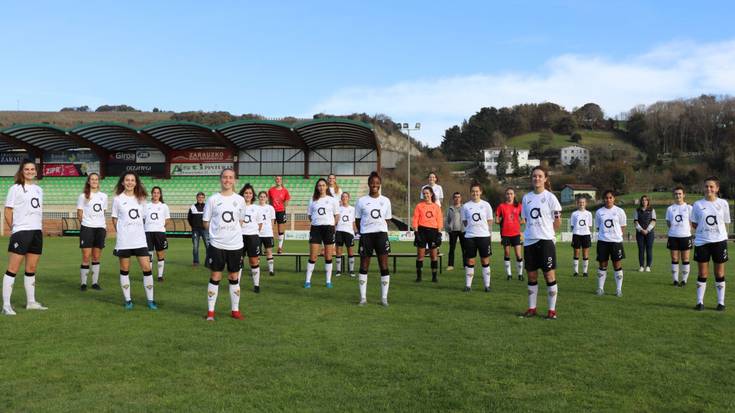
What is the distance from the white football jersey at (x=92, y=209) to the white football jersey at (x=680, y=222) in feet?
37.6

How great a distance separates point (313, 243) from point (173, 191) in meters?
36.7

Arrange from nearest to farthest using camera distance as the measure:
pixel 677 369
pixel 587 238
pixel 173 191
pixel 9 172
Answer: pixel 677 369 → pixel 587 238 → pixel 173 191 → pixel 9 172

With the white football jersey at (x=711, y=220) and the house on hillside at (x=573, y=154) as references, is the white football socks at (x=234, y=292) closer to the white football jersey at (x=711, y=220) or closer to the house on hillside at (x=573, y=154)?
the white football jersey at (x=711, y=220)

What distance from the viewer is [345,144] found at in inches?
1784

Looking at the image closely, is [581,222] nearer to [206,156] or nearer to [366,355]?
[366,355]

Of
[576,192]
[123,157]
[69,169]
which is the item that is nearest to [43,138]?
[69,169]

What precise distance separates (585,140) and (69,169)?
11332 cm

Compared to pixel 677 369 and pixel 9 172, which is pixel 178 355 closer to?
pixel 677 369

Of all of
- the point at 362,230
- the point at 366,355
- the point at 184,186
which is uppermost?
the point at 184,186

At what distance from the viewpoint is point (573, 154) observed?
11812cm

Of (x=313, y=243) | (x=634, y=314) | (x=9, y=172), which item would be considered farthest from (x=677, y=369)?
(x=9, y=172)

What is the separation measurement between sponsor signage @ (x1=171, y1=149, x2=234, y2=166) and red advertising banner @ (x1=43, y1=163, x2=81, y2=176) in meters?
9.26

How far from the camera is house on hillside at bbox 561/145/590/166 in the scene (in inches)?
4555

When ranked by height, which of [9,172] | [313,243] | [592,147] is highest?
[592,147]
